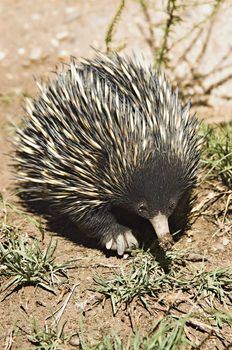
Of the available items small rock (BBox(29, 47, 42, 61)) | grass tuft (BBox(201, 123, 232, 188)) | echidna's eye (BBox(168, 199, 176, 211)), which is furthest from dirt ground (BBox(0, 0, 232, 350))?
→ echidna's eye (BBox(168, 199, 176, 211))

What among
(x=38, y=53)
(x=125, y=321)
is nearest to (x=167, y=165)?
(x=125, y=321)

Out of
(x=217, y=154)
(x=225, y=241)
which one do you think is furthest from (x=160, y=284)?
(x=217, y=154)

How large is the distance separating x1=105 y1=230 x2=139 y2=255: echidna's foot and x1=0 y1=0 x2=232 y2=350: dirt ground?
0.28 ft

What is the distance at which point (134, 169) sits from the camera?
336 cm

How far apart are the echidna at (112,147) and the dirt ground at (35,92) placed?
1.08 feet

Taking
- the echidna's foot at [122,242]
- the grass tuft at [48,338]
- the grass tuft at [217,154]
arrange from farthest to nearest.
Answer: the grass tuft at [217,154] < the echidna's foot at [122,242] < the grass tuft at [48,338]

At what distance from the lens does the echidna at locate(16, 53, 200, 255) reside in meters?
3.37

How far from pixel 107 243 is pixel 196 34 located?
2.88m

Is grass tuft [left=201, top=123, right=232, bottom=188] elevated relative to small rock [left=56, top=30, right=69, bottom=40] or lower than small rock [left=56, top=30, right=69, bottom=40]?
lower

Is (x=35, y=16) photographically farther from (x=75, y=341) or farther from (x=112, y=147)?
(x=75, y=341)

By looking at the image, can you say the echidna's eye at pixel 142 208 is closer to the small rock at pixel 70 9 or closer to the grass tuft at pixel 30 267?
the grass tuft at pixel 30 267

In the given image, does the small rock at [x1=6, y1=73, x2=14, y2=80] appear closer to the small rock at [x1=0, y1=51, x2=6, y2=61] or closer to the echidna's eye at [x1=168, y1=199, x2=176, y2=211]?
the small rock at [x1=0, y1=51, x2=6, y2=61]

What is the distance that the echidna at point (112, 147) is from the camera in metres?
3.37

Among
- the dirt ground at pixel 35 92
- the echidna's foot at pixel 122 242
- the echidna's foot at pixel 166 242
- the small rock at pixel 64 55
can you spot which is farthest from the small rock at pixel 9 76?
the echidna's foot at pixel 166 242
